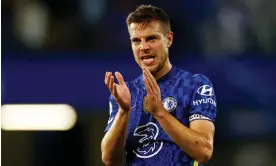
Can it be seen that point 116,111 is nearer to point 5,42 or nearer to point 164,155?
point 164,155

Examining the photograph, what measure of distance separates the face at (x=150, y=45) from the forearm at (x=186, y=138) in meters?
0.24

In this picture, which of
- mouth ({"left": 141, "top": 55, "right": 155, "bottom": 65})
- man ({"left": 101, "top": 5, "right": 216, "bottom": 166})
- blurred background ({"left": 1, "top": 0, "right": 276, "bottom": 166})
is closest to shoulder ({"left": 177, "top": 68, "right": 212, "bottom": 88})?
man ({"left": 101, "top": 5, "right": 216, "bottom": 166})

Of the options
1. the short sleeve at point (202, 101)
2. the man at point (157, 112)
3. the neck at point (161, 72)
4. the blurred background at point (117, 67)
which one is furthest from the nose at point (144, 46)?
the blurred background at point (117, 67)

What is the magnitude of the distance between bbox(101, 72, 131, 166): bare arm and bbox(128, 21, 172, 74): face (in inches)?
5.5

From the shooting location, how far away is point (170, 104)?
182 cm

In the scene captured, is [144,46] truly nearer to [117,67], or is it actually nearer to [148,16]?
[148,16]

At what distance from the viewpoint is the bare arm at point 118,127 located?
1.67 m

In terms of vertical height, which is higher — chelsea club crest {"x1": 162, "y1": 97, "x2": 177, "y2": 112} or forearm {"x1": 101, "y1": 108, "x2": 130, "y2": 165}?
chelsea club crest {"x1": 162, "y1": 97, "x2": 177, "y2": 112}

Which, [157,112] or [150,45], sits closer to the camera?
[157,112]

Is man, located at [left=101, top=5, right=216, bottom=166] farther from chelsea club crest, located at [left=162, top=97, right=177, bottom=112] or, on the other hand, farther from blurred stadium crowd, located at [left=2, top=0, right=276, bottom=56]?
blurred stadium crowd, located at [left=2, top=0, right=276, bottom=56]

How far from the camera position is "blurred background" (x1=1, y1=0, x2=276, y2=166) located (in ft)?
9.20

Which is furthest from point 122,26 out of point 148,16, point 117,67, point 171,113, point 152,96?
point 152,96

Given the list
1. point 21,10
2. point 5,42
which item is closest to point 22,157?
point 5,42

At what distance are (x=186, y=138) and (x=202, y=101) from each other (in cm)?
19
